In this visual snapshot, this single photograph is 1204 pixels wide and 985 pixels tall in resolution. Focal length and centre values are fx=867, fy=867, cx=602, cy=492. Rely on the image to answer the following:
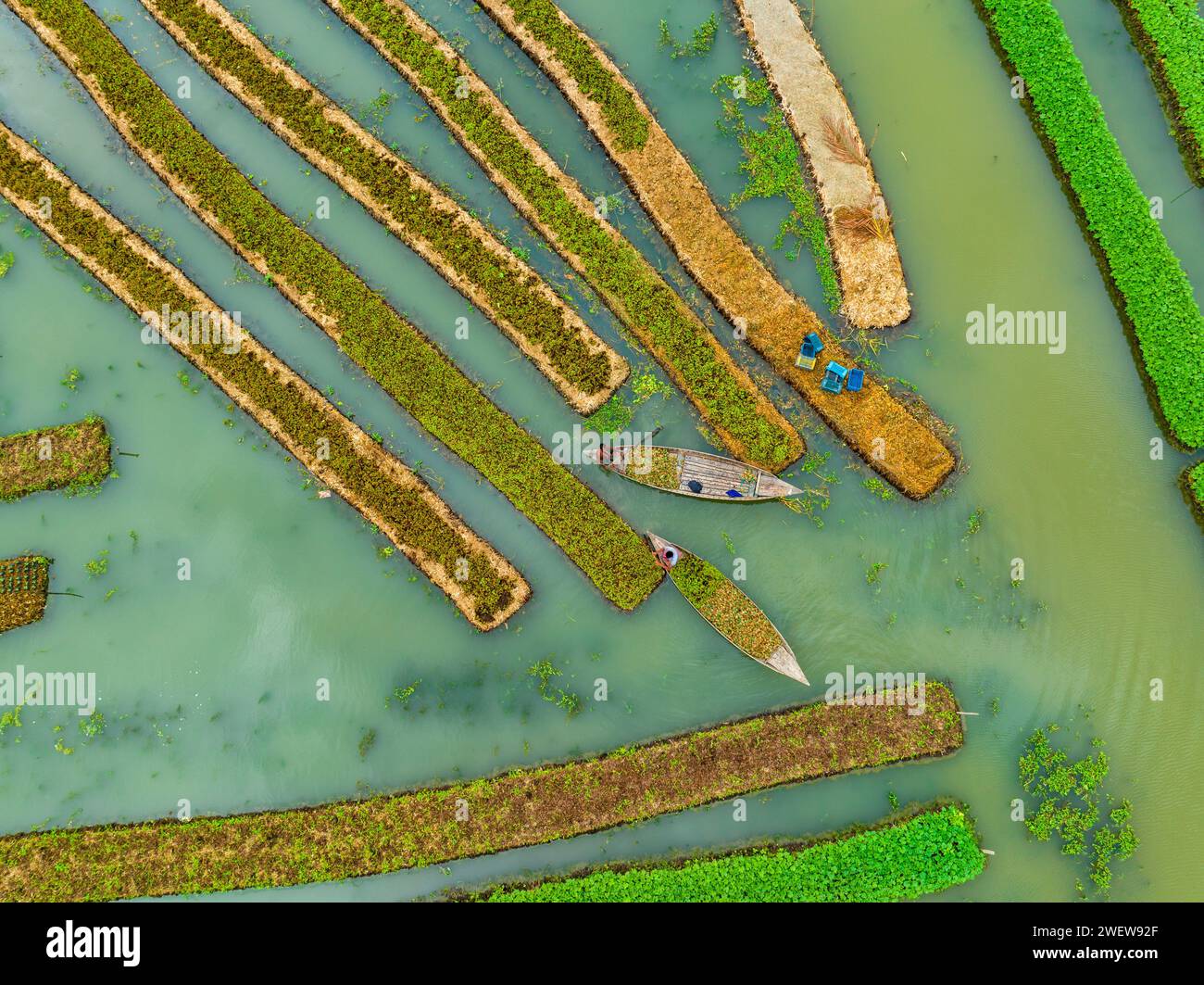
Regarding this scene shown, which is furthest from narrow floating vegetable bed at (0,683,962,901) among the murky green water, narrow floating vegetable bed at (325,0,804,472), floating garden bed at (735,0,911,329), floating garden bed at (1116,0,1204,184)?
floating garden bed at (1116,0,1204,184)

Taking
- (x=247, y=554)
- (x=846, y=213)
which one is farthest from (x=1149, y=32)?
(x=247, y=554)

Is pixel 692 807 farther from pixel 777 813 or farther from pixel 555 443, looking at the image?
pixel 555 443

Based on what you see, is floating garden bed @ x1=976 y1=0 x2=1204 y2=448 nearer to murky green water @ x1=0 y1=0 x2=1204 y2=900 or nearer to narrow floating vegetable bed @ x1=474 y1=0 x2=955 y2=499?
murky green water @ x1=0 y1=0 x2=1204 y2=900

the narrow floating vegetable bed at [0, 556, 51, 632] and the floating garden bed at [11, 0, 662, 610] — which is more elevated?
the floating garden bed at [11, 0, 662, 610]

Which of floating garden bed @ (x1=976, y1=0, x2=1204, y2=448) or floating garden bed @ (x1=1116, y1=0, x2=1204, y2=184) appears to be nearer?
floating garden bed @ (x1=976, y1=0, x2=1204, y2=448)

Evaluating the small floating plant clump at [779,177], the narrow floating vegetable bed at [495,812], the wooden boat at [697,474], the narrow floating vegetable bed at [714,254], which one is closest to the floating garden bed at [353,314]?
the wooden boat at [697,474]

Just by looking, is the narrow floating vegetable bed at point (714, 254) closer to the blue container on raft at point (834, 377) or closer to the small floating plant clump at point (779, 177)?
the blue container on raft at point (834, 377)

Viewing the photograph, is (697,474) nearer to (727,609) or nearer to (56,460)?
(727,609)

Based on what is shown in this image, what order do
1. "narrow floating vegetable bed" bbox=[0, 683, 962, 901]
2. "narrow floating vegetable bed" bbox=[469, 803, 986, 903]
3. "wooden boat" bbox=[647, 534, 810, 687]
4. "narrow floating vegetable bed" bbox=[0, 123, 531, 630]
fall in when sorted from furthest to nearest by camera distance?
"narrow floating vegetable bed" bbox=[0, 123, 531, 630] < "wooden boat" bbox=[647, 534, 810, 687] < "narrow floating vegetable bed" bbox=[0, 683, 962, 901] < "narrow floating vegetable bed" bbox=[469, 803, 986, 903]
